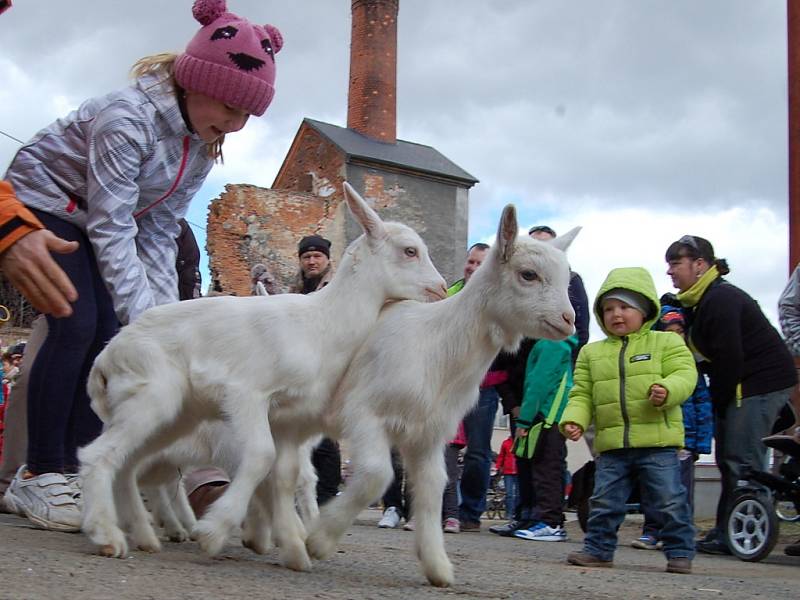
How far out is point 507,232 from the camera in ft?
12.8

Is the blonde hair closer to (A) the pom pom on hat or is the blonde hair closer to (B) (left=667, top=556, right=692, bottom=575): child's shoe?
(A) the pom pom on hat

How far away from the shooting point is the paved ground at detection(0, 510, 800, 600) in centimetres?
276

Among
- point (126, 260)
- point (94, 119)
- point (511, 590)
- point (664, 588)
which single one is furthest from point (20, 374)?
point (664, 588)

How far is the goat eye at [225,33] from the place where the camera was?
4.40 metres

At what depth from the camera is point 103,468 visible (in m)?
3.54

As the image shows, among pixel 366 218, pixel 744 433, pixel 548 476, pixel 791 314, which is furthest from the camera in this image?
pixel 791 314

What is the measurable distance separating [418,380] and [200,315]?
84 centimetres

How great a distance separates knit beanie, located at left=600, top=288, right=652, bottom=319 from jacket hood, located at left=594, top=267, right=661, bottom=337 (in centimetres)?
2

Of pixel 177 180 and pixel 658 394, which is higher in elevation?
pixel 177 180

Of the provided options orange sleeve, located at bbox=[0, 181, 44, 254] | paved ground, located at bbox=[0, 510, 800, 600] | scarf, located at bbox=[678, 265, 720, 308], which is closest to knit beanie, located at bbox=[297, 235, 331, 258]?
paved ground, located at bbox=[0, 510, 800, 600]

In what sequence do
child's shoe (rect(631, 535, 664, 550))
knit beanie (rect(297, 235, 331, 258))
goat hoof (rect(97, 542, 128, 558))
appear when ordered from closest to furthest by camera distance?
goat hoof (rect(97, 542, 128, 558)), child's shoe (rect(631, 535, 664, 550)), knit beanie (rect(297, 235, 331, 258))

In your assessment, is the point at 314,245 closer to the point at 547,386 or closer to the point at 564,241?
the point at 547,386

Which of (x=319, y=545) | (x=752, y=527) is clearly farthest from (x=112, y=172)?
(x=752, y=527)

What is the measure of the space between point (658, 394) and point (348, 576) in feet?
6.60
